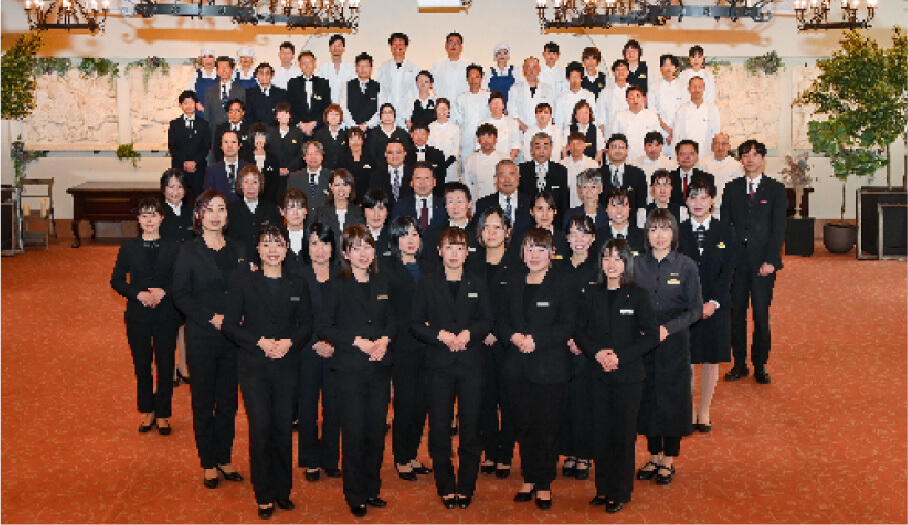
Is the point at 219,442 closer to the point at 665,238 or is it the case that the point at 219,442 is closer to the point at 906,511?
the point at 665,238

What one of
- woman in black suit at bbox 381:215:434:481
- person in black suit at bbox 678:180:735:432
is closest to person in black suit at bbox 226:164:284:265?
woman in black suit at bbox 381:215:434:481

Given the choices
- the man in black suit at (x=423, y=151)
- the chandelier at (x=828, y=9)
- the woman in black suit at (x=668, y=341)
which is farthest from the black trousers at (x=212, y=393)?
the chandelier at (x=828, y=9)

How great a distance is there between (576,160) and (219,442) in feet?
15.0

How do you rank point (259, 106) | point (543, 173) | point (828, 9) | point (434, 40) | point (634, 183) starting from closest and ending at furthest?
point (634, 183), point (543, 173), point (259, 106), point (828, 9), point (434, 40)

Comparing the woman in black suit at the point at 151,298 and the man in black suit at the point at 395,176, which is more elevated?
the man in black suit at the point at 395,176

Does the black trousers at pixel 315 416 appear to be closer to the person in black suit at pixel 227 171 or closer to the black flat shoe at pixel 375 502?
the black flat shoe at pixel 375 502

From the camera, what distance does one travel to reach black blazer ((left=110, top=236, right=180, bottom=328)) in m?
6.86

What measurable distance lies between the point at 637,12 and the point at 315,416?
9724mm

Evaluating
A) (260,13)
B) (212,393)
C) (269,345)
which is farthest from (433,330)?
(260,13)

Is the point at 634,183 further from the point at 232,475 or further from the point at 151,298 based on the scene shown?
the point at 232,475

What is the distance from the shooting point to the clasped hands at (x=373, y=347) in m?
5.55

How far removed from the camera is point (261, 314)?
557 cm

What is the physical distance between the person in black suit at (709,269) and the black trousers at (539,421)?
1808 millimetres

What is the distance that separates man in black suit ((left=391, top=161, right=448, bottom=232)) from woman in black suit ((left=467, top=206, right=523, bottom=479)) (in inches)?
52.2
